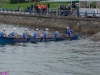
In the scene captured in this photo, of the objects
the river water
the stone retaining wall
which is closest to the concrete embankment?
the stone retaining wall

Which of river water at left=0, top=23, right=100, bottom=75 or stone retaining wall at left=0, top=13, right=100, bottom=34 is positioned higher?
stone retaining wall at left=0, top=13, right=100, bottom=34

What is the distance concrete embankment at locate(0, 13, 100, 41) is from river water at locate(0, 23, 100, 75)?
30.1 ft

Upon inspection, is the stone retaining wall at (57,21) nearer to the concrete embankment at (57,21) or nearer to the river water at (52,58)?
the concrete embankment at (57,21)

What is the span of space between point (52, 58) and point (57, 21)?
85.2ft

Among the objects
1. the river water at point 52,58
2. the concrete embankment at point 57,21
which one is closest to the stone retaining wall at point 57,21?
the concrete embankment at point 57,21

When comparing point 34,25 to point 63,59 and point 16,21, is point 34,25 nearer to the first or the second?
point 16,21

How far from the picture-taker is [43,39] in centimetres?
4653

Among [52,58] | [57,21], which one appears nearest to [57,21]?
[57,21]

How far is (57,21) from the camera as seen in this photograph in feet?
203

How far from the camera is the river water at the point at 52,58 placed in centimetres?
3111

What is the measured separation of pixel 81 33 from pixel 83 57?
19.8m

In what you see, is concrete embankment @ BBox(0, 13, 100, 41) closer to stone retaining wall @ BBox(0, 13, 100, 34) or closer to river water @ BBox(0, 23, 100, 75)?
stone retaining wall @ BBox(0, 13, 100, 34)

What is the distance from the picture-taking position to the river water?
31.1m

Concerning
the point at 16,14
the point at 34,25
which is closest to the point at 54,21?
the point at 34,25
